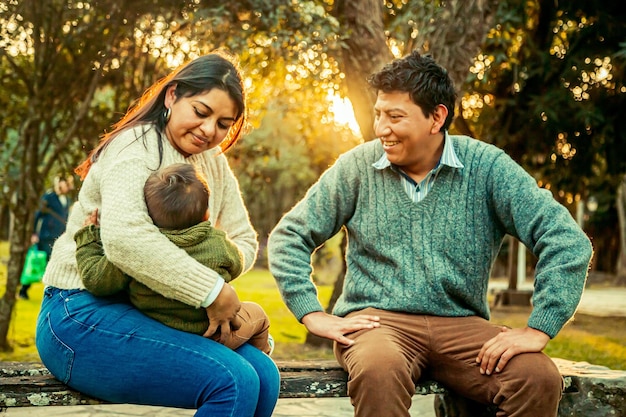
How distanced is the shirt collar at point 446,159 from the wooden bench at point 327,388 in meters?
0.87

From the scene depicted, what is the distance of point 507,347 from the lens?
9.77ft

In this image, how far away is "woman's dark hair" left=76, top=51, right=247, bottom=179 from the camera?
292 cm

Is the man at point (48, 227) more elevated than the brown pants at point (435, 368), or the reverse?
the brown pants at point (435, 368)

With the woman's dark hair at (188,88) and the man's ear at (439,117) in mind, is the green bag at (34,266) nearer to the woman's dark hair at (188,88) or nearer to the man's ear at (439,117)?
the woman's dark hair at (188,88)

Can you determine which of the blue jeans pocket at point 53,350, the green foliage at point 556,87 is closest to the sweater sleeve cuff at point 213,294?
the blue jeans pocket at point 53,350

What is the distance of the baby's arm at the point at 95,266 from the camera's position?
2668mm

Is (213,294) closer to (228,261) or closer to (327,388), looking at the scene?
(228,261)

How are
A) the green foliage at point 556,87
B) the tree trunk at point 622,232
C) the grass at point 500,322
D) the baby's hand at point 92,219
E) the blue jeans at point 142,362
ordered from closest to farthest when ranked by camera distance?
the blue jeans at point 142,362 → the baby's hand at point 92,219 → the grass at point 500,322 → the green foliage at point 556,87 → the tree trunk at point 622,232

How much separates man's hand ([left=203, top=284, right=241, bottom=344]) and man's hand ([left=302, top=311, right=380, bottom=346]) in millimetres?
497

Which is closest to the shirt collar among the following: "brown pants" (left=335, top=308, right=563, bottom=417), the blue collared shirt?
the blue collared shirt

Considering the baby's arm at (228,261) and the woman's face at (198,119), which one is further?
the woman's face at (198,119)

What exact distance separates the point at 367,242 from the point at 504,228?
1.91 feet

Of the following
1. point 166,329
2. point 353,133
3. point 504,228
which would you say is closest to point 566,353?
point 353,133

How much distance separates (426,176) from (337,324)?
0.73 m
